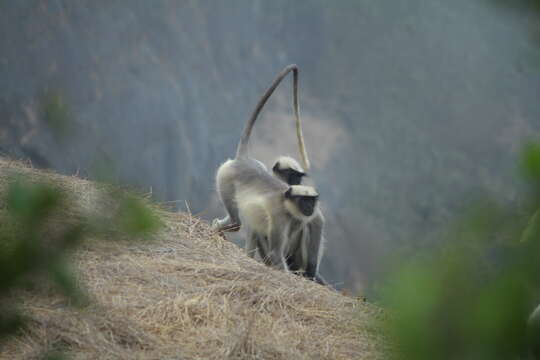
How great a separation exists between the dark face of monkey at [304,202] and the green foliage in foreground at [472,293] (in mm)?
5313

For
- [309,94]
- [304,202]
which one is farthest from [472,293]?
[309,94]

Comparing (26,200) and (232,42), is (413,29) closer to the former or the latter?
(232,42)

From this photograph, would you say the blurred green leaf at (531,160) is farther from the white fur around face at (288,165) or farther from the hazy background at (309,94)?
the hazy background at (309,94)

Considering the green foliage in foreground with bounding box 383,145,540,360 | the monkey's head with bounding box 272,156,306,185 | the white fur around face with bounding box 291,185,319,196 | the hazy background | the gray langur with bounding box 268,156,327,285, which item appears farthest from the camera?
the hazy background

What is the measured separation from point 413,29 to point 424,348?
18592 mm

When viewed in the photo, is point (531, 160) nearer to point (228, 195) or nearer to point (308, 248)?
point (308, 248)

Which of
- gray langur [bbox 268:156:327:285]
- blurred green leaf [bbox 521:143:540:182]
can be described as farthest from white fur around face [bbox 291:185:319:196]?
blurred green leaf [bbox 521:143:540:182]

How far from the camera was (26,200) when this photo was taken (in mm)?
963

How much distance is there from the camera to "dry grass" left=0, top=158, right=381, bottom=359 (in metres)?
3.19

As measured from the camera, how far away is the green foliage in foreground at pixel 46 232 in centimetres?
98

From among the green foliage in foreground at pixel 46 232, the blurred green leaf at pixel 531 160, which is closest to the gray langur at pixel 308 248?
the green foliage in foreground at pixel 46 232

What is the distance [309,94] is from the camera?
17.9m

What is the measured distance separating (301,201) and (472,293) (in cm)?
539

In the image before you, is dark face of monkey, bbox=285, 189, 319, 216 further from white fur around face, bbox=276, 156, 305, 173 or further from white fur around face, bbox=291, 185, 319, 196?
white fur around face, bbox=276, 156, 305, 173
